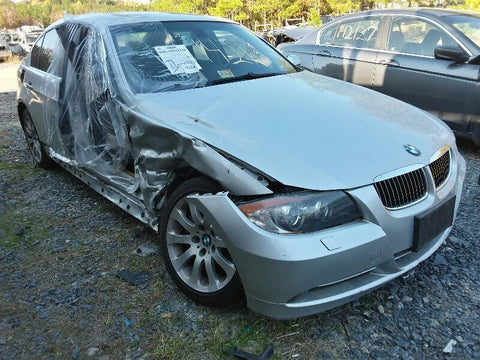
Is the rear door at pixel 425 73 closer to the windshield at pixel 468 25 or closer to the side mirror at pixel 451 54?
the side mirror at pixel 451 54

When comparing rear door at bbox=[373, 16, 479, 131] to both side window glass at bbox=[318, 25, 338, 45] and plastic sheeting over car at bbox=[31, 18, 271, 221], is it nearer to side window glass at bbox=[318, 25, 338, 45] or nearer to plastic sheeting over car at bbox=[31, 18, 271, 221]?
side window glass at bbox=[318, 25, 338, 45]

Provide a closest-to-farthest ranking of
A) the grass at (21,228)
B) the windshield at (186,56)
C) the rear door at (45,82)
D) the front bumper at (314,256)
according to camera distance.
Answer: the front bumper at (314,256)
the windshield at (186,56)
the grass at (21,228)
the rear door at (45,82)

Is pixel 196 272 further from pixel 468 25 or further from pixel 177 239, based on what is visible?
pixel 468 25

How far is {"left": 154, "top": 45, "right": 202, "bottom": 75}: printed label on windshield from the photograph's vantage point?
3.17 metres

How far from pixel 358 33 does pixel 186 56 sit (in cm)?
342

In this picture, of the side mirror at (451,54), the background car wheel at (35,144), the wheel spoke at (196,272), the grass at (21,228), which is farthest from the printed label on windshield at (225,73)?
the side mirror at (451,54)

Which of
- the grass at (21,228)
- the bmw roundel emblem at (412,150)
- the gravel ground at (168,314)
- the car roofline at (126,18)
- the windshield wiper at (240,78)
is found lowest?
the grass at (21,228)

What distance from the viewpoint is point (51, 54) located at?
4184 mm

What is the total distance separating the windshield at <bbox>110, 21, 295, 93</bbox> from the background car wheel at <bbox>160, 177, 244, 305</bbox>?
93 centimetres

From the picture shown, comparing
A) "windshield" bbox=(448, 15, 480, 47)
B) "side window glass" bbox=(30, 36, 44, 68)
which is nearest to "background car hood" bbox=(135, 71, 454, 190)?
"side window glass" bbox=(30, 36, 44, 68)

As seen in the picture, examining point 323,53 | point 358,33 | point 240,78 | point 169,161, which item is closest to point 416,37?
point 358,33

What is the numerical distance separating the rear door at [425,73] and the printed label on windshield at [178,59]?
303 cm

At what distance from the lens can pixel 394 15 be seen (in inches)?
214

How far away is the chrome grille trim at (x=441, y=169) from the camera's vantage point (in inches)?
97.4
